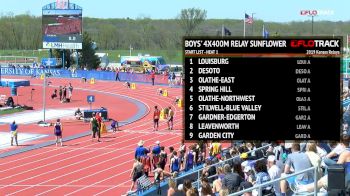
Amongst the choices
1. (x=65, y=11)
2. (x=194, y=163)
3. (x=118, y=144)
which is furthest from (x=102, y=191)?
(x=65, y=11)

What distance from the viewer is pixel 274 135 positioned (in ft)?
38.4

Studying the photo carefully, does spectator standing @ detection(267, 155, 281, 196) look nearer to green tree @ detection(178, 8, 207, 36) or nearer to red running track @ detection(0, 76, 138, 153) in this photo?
red running track @ detection(0, 76, 138, 153)

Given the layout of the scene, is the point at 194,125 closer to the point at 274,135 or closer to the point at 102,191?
the point at 274,135

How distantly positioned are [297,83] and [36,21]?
159822mm

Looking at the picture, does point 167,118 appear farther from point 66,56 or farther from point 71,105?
point 66,56

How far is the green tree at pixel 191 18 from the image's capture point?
11644 cm

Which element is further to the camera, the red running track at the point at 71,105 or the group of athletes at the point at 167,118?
the red running track at the point at 71,105

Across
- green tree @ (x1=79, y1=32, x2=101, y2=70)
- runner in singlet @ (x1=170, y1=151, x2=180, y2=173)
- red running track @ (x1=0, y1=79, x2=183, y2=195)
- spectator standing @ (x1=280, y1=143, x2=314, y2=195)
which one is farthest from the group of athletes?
green tree @ (x1=79, y1=32, x2=101, y2=70)
